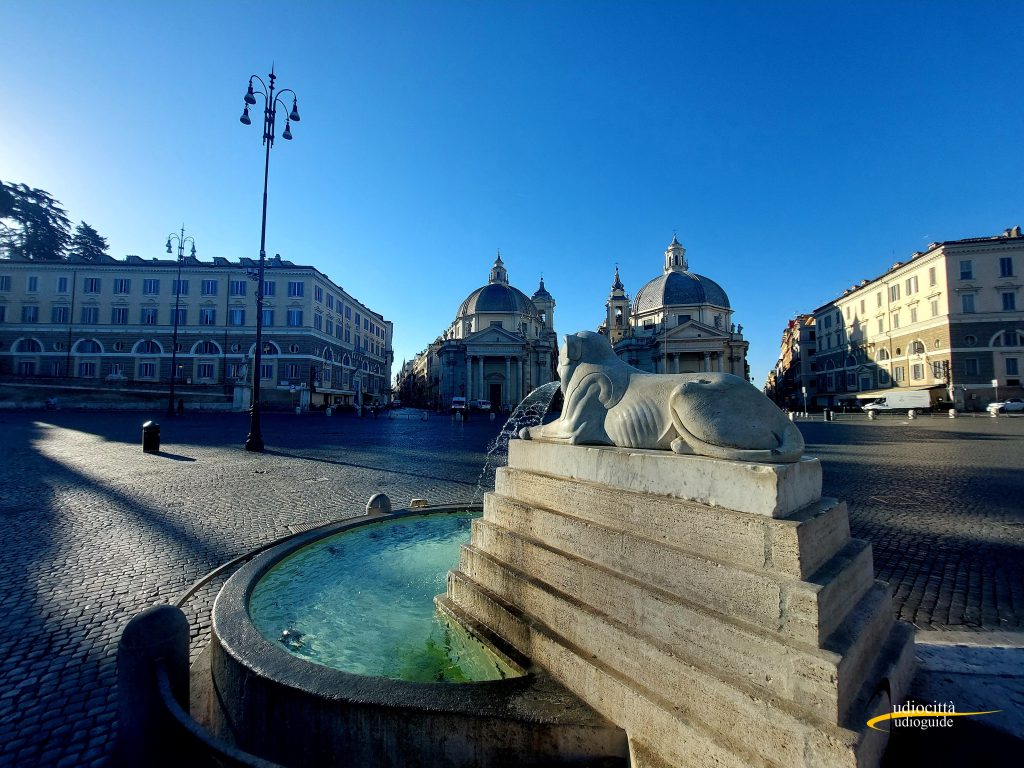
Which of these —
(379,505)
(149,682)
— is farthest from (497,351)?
(149,682)

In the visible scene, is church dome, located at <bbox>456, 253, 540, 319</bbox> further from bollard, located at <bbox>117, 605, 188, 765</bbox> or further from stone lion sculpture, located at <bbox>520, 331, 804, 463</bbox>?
bollard, located at <bbox>117, 605, 188, 765</bbox>

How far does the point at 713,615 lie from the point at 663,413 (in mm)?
1210

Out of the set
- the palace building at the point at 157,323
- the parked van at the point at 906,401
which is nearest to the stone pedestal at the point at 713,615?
the palace building at the point at 157,323

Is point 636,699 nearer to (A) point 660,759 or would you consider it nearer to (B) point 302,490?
(A) point 660,759

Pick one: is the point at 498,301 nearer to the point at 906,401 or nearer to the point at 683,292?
the point at 683,292

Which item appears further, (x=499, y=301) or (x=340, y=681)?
(x=499, y=301)

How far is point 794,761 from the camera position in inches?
63.9

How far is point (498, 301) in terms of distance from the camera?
62.5 m

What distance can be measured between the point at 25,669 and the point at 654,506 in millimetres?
4268

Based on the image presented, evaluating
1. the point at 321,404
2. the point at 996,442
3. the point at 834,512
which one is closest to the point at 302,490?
the point at 834,512

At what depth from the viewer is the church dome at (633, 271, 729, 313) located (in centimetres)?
5806

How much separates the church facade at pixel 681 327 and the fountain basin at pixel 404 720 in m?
52.8

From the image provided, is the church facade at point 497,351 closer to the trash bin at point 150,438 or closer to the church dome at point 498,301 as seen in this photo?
the church dome at point 498,301

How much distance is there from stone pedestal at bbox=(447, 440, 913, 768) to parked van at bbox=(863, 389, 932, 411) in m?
49.0
